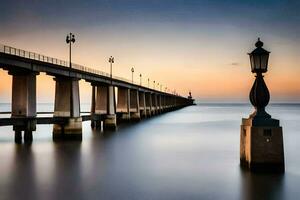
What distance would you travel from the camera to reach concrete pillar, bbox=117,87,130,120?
7869 cm

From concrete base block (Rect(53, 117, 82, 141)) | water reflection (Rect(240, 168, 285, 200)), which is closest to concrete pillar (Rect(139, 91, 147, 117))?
concrete base block (Rect(53, 117, 82, 141))

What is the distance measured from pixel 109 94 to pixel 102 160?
1346 inches

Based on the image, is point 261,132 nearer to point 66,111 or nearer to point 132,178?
point 132,178

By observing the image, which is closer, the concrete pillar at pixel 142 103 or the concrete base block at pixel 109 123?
the concrete base block at pixel 109 123

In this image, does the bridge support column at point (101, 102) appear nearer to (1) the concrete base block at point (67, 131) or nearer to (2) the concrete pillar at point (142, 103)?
(1) the concrete base block at point (67, 131)

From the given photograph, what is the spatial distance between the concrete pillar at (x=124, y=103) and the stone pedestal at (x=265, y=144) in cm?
6204

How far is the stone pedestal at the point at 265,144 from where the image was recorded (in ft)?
54.2

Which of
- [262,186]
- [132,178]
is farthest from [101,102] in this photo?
[262,186]

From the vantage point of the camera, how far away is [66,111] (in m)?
42.8

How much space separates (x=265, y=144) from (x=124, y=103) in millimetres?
65330

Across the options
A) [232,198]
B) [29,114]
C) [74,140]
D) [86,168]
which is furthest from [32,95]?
[232,198]

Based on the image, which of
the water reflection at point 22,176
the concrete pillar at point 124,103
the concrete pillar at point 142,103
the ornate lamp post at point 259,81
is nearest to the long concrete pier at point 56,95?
the water reflection at point 22,176

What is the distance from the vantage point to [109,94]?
62.1 m

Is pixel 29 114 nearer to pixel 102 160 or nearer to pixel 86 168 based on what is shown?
pixel 102 160
